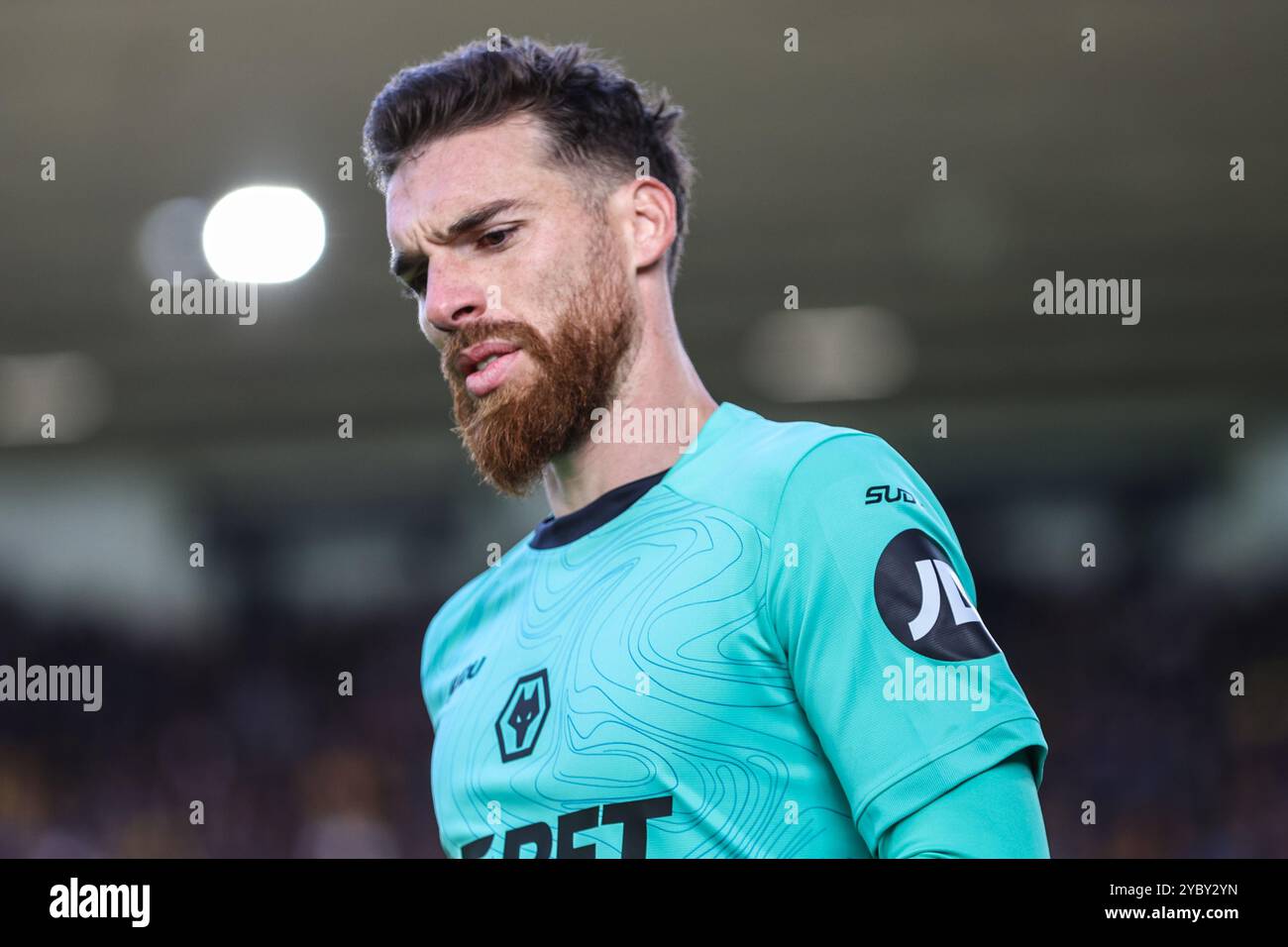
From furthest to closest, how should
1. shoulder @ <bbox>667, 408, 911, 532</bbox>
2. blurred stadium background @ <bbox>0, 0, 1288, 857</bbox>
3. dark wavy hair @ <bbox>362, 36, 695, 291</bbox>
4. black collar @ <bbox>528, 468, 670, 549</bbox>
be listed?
blurred stadium background @ <bbox>0, 0, 1288, 857</bbox> < dark wavy hair @ <bbox>362, 36, 695, 291</bbox> < black collar @ <bbox>528, 468, 670, 549</bbox> < shoulder @ <bbox>667, 408, 911, 532</bbox>

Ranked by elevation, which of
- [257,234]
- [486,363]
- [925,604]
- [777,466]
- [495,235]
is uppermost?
[257,234]

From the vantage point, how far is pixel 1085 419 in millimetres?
4508

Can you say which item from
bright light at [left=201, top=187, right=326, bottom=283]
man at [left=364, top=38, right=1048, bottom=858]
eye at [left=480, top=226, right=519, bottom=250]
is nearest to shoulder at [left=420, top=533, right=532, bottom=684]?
man at [left=364, top=38, right=1048, bottom=858]

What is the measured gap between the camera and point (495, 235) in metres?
1.45

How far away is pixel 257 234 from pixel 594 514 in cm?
108

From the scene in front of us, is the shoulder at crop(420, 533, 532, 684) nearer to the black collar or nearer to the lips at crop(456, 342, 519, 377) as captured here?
the black collar

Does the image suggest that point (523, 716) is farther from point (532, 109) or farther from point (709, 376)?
point (709, 376)

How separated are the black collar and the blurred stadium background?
2.68 ft

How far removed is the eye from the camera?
145 centimetres

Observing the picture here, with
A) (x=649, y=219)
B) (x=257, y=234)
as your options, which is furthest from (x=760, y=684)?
(x=257, y=234)

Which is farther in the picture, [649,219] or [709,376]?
[709,376]

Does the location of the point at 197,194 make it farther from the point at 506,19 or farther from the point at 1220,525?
the point at 1220,525
